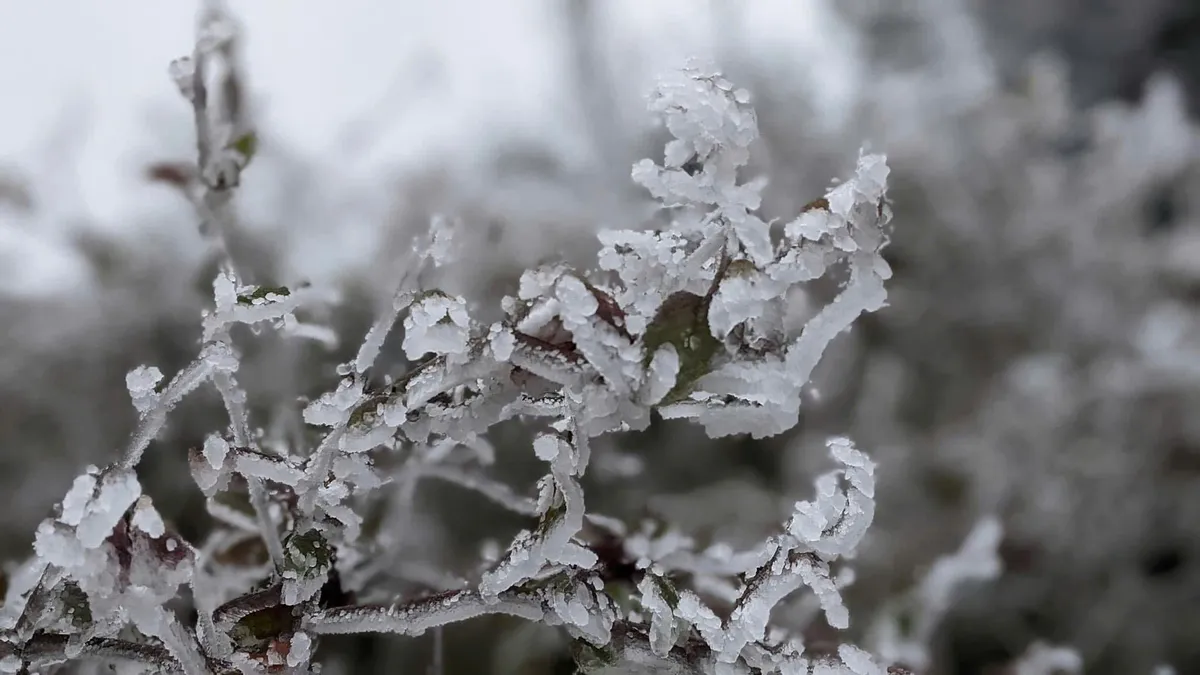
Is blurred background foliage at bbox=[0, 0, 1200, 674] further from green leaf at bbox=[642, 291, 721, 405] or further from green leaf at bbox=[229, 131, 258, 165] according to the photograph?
green leaf at bbox=[642, 291, 721, 405]

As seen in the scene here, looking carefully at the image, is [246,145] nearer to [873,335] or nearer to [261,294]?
[261,294]

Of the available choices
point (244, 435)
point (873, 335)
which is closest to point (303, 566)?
point (244, 435)

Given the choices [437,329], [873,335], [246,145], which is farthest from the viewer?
[873,335]

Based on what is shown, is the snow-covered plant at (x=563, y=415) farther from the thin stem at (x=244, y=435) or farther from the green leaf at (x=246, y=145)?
the green leaf at (x=246, y=145)

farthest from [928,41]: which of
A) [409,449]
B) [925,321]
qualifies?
[409,449]

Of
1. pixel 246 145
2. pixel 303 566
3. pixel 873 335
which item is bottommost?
pixel 303 566

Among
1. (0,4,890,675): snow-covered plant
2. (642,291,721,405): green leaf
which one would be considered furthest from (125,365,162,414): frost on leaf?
(642,291,721,405): green leaf
